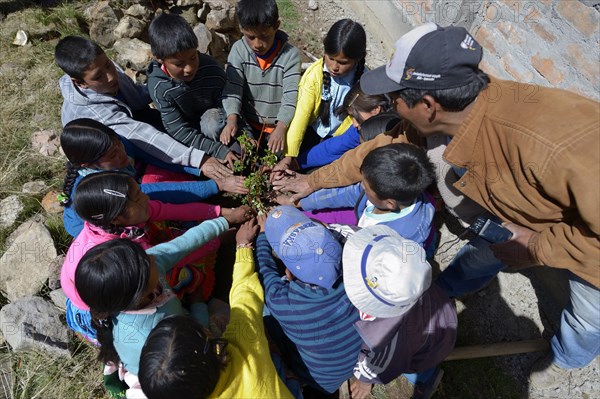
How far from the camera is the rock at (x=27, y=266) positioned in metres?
3.16

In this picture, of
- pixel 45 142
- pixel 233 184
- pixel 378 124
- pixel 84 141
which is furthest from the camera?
pixel 45 142

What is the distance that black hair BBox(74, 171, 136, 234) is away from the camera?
2221mm

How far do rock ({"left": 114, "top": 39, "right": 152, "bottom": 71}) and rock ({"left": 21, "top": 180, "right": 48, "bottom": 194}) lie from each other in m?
1.74

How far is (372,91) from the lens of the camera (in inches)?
85.0

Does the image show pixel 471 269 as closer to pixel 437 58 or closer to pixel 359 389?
pixel 359 389

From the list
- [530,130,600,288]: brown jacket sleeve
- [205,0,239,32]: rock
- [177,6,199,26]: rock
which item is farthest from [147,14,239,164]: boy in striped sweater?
[530,130,600,288]: brown jacket sleeve

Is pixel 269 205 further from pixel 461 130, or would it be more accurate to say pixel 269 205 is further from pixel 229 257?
pixel 461 130

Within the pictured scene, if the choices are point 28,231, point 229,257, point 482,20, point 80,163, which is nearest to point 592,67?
point 482,20

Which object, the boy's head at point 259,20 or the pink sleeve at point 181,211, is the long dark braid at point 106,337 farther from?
the boy's head at point 259,20

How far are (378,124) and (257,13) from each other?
4.53 ft

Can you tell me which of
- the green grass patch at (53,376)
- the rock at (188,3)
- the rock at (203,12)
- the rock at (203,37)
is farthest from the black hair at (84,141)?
the rock at (188,3)

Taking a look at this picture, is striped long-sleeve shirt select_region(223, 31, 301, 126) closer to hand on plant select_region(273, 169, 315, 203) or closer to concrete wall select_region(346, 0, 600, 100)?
hand on plant select_region(273, 169, 315, 203)

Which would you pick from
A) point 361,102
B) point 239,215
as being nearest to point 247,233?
point 239,215

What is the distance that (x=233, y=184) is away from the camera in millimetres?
3250
